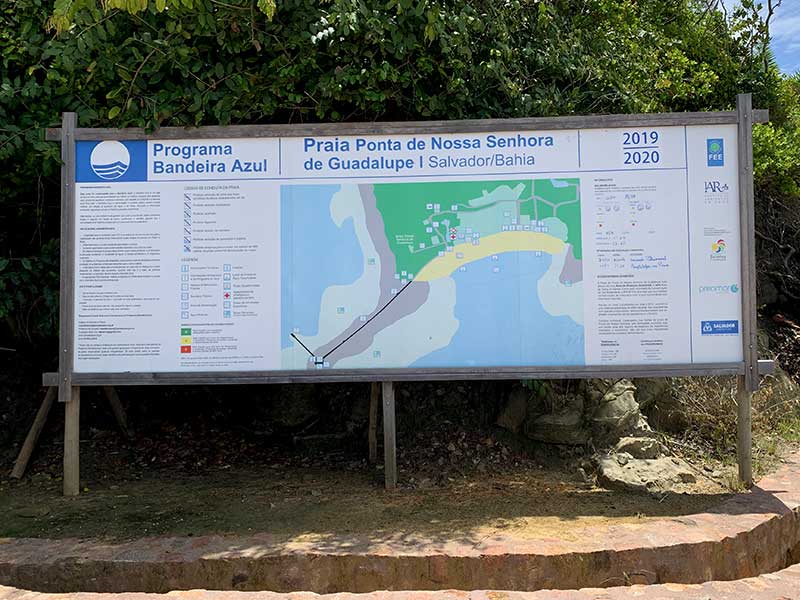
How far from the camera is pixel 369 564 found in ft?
13.4

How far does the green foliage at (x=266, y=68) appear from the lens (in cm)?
538

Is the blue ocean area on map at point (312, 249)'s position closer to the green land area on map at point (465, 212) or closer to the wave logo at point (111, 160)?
the green land area on map at point (465, 212)

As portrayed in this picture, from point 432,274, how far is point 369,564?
214 cm

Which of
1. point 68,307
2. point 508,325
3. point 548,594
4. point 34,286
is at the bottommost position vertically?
point 548,594

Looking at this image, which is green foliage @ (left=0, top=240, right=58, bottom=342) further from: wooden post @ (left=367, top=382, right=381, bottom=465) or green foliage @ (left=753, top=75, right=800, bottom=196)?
green foliage @ (left=753, top=75, right=800, bottom=196)

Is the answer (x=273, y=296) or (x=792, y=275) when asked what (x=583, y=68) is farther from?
(x=792, y=275)

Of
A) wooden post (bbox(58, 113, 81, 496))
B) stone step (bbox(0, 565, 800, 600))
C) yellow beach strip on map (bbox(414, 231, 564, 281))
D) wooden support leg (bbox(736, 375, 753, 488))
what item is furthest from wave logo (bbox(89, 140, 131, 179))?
wooden support leg (bbox(736, 375, 753, 488))

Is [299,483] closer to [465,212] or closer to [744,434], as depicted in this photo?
[465,212]

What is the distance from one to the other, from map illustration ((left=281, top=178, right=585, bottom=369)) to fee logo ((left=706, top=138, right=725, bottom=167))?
0.98m

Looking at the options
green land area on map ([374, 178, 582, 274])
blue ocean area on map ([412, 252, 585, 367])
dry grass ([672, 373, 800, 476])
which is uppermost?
green land area on map ([374, 178, 582, 274])

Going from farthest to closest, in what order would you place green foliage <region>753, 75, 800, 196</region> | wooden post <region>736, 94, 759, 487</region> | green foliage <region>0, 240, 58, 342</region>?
green foliage <region>753, 75, 800, 196</region>
green foliage <region>0, 240, 58, 342</region>
wooden post <region>736, 94, 759, 487</region>

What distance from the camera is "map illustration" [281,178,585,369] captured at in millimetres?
5266

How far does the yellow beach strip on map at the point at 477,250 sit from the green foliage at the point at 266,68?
119cm

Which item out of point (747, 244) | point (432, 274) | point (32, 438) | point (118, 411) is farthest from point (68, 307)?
point (747, 244)
